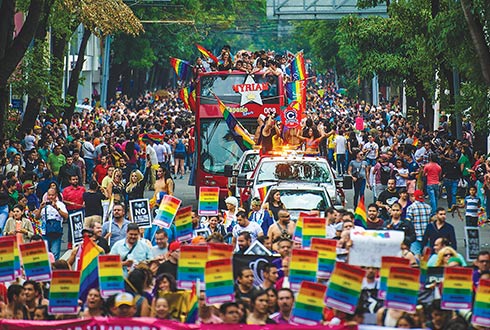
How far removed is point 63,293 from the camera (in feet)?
39.2

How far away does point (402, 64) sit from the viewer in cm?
4169

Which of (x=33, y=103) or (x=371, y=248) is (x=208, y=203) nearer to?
(x=371, y=248)

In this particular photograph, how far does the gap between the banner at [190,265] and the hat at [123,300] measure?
82 centimetres

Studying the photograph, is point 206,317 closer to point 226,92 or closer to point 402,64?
point 226,92

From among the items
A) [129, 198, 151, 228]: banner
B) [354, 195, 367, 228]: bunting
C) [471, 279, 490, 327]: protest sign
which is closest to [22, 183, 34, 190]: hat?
[129, 198, 151, 228]: banner

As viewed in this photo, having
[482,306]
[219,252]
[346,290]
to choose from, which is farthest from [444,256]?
[346,290]

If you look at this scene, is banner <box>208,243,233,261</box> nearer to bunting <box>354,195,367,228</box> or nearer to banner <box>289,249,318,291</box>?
banner <box>289,249,318,291</box>

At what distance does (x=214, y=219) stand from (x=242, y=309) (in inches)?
278

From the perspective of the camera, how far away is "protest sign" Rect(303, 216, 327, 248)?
15281 millimetres

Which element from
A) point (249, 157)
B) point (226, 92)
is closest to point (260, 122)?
point (249, 157)

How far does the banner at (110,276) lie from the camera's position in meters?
12.3

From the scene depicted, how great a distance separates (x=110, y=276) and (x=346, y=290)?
228 cm

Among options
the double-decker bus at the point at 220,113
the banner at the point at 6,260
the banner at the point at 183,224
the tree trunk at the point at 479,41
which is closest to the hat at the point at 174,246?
the banner at the point at 183,224

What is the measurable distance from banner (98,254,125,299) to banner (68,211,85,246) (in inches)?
168
